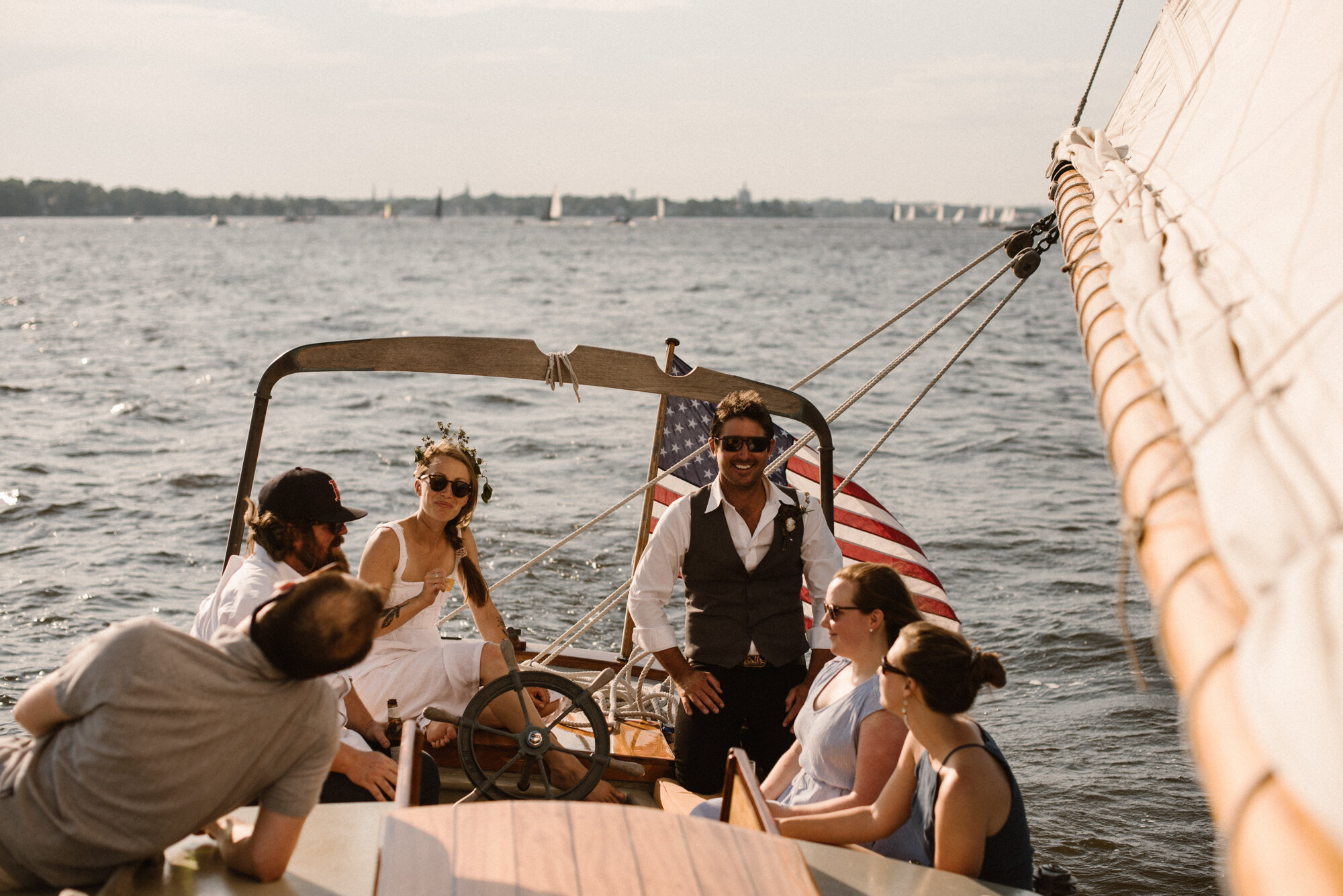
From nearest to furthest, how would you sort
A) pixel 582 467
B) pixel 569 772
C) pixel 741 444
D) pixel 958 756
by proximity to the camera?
pixel 958 756 < pixel 569 772 < pixel 741 444 < pixel 582 467

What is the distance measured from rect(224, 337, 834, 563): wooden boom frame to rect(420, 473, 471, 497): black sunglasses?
0.69m

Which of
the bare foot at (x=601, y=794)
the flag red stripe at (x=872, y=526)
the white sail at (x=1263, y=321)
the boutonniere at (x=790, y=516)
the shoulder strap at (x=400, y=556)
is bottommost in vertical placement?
the bare foot at (x=601, y=794)

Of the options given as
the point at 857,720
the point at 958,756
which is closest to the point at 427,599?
the point at 857,720

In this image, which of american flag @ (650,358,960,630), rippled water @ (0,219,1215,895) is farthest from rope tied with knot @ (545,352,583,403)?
rippled water @ (0,219,1215,895)

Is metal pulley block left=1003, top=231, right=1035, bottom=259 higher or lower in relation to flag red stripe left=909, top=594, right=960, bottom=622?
higher

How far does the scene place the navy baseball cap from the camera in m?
3.68

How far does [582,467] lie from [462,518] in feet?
36.9

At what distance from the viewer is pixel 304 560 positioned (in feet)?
12.2

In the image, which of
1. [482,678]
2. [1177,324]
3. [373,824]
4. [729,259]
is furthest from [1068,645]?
[729,259]

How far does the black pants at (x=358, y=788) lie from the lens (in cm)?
360

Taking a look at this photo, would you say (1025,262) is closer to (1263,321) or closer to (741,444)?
(741,444)

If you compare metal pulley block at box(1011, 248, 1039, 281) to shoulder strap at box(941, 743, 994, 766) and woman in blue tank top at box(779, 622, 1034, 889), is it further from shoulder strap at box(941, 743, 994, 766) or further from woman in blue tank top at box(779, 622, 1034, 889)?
shoulder strap at box(941, 743, 994, 766)

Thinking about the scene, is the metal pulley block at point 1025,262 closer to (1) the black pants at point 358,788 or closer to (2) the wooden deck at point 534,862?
(2) the wooden deck at point 534,862

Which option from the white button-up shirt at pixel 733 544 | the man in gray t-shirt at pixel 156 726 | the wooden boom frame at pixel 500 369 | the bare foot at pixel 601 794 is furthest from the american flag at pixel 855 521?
the man in gray t-shirt at pixel 156 726
